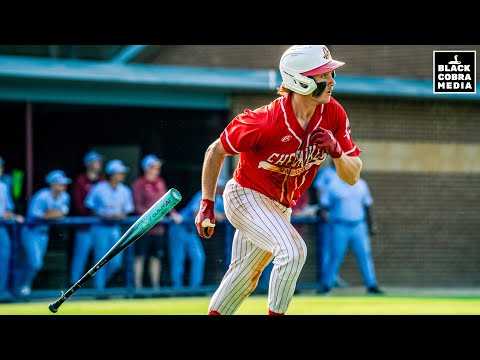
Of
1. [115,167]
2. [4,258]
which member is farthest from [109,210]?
[4,258]

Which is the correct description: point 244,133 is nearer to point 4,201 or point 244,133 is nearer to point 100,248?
point 100,248

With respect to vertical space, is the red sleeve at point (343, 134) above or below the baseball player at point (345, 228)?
above

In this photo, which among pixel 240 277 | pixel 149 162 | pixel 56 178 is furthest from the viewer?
pixel 149 162

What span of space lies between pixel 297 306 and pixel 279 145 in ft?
12.9

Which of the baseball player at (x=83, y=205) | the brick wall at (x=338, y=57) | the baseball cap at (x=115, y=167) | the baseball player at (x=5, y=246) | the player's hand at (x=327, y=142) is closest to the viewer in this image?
the player's hand at (x=327, y=142)

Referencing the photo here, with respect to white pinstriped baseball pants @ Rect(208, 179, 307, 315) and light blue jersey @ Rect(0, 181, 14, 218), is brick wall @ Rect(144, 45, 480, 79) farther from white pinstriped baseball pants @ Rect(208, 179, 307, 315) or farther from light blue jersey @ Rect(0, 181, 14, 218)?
white pinstriped baseball pants @ Rect(208, 179, 307, 315)

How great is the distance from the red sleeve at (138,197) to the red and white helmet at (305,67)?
551cm

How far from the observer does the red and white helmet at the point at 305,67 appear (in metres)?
6.03

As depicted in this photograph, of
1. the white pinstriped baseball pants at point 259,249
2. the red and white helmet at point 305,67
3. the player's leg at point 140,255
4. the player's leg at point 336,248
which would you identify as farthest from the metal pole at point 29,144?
the red and white helmet at point 305,67

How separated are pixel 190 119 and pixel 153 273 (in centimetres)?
275

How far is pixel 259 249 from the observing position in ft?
20.6

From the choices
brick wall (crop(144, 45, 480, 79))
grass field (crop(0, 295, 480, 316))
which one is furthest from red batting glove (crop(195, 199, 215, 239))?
brick wall (crop(144, 45, 480, 79))

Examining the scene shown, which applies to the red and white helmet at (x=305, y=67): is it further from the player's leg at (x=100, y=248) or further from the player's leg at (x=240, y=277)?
the player's leg at (x=100, y=248)
